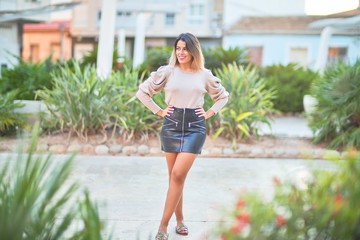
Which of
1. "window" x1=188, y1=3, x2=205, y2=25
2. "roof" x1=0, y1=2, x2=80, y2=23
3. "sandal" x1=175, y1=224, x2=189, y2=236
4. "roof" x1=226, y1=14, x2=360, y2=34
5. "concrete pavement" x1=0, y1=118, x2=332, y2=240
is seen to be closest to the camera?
"sandal" x1=175, y1=224, x2=189, y2=236

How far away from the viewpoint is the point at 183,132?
12.5 ft

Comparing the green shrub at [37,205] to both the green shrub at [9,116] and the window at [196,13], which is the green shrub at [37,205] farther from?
the window at [196,13]

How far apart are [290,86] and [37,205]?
40.1 ft

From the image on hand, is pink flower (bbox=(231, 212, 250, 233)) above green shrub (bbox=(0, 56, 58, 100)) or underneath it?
above

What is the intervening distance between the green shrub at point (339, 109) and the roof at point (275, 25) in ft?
59.4

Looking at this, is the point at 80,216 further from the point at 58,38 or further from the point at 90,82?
the point at 58,38

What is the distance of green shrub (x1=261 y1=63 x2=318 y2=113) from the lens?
523 inches

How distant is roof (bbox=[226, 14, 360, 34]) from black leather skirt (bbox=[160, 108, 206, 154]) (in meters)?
23.2

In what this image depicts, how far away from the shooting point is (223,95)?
4.12 m

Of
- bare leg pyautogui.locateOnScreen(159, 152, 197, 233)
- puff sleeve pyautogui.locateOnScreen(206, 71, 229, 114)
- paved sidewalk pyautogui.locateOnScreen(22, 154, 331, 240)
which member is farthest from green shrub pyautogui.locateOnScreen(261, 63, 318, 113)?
bare leg pyautogui.locateOnScreen(159, 152, 197, 233)

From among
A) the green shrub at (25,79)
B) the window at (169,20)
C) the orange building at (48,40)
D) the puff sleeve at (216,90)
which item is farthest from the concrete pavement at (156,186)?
the orange building at (48,40)

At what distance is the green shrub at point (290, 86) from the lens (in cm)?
1330

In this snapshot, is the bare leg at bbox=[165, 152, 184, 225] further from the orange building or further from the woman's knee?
the orange building

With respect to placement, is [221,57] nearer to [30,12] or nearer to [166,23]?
[30,12]
